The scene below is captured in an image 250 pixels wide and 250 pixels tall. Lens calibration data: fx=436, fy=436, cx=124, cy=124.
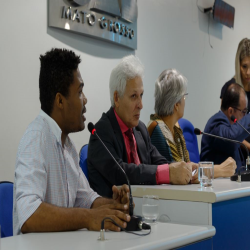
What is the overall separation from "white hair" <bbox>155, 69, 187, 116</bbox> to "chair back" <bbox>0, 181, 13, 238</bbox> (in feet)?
4.48

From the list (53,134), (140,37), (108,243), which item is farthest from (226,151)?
(108,243)

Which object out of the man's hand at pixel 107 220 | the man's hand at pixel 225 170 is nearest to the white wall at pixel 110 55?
the man's hand at pixel 225 170

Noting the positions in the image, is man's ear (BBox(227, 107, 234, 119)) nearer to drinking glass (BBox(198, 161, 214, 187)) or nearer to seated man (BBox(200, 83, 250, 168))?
seated man (BBox(200, 83, 250, 168))

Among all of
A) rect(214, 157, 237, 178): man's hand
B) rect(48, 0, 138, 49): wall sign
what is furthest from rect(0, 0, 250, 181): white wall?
rect(214, 157, 237, 178): man's hand

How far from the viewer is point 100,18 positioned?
3146 millimetres

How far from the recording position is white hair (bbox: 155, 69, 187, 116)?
2844mm

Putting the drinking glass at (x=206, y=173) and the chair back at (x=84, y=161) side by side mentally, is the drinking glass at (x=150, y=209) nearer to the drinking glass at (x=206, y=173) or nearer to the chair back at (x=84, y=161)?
the drinking glass at (x=206, y=173)

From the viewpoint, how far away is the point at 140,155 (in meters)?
2.45

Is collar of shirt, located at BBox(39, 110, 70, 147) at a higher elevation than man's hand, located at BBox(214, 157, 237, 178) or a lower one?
higher

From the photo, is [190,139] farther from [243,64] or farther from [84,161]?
[243,64]

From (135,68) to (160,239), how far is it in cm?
130

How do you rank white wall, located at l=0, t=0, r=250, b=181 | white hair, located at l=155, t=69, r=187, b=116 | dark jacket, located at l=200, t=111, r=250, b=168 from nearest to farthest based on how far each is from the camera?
white wall, located at l=0, t=0, r=250, b=181, white hair, located at l=155, t=69, r=187, b=116, dark jacket, located at l=200, t=111, r=250, b=168

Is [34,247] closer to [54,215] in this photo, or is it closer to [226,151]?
[54,215]

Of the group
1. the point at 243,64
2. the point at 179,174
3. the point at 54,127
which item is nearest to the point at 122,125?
the point at 179,174
